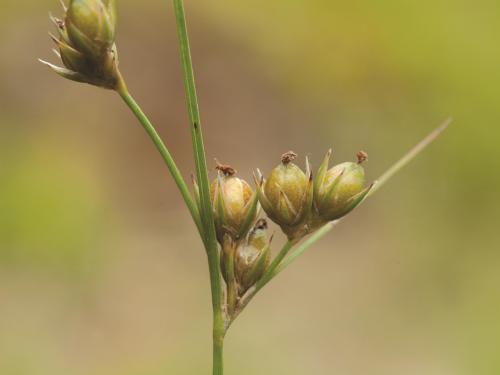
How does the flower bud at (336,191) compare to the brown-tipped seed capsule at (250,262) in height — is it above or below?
above

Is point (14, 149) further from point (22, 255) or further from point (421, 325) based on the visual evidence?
point (421, 325)

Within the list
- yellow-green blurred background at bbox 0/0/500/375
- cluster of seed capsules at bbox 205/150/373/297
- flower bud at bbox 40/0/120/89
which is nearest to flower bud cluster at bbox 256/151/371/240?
cluster of seed capsules at bbox 205/150/373/297

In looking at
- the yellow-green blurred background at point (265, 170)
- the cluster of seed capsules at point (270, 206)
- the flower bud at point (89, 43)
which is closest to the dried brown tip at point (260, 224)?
the cluster of seed capsules at point (270, 206)

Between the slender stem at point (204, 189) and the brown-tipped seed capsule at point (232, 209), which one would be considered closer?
the slender stem at point (204, 189)

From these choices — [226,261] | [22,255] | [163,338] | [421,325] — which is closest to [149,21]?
[22,255]

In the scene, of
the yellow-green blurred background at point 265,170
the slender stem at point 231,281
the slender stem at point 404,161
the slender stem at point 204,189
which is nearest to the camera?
the slender stem at point 204,189

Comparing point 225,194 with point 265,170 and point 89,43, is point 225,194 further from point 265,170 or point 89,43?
point 265,170

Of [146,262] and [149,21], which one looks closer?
[146,262]

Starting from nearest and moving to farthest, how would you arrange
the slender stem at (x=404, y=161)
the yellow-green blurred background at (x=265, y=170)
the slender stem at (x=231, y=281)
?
the slender stem at (x=231, y=281), the slender stem at (x=404, y=161), the yellow-green blurred background at (x=265, y=170)

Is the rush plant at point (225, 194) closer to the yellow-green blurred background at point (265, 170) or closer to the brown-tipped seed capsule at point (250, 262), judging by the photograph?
the brown-tipped seed capsule at point (250, 262)
